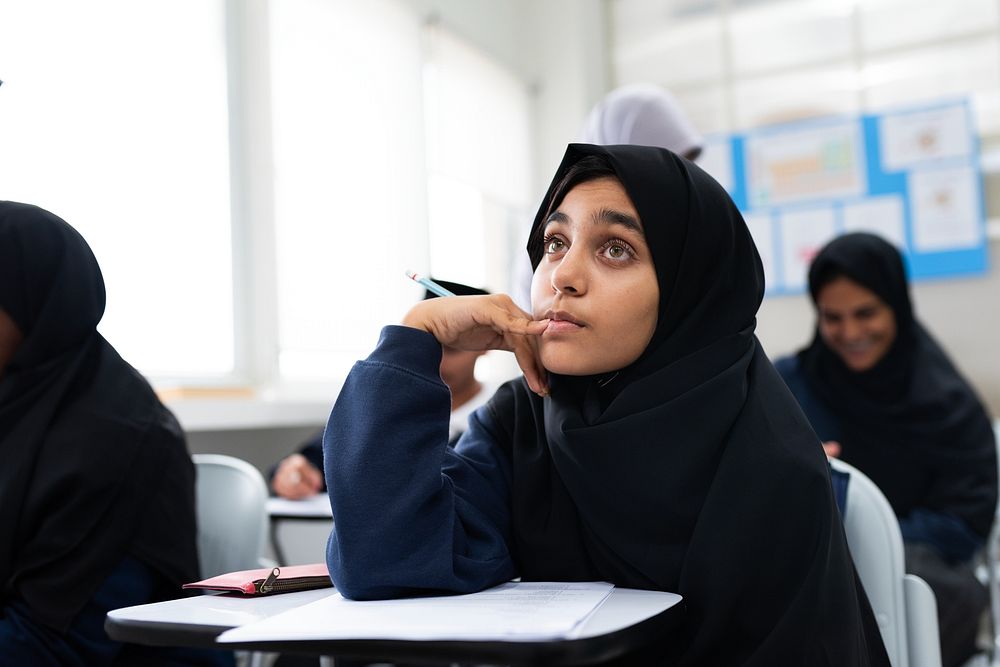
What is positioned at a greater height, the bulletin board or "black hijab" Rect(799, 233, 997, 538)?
the bulletin board

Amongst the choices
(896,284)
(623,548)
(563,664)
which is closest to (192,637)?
(563,664)

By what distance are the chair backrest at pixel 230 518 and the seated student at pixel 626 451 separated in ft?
2.17

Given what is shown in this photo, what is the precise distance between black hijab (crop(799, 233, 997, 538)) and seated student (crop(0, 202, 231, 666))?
1741 millimetres

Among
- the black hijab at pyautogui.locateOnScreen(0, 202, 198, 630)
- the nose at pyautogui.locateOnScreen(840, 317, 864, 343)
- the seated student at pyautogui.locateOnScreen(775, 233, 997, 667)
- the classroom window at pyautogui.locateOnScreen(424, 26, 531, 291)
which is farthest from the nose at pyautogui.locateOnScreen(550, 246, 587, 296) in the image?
the classroom window at pyautogui.locateOnScreen(424, 26, 531, 291)

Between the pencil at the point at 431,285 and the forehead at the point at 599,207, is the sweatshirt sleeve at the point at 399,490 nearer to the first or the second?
the pencil at the point at 431,285

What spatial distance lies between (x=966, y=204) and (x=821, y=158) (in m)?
0.64

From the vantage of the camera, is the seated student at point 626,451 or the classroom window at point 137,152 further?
the classroom window at point 137,152

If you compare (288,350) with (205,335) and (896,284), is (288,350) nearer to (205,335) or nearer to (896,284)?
(205,335)

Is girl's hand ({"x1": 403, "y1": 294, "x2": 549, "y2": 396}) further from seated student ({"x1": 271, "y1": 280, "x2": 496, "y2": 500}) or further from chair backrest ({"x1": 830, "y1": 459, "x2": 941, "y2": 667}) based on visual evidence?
seated student ({"x1": 271, "y1": 280, "x2": 496, "y2": 500})

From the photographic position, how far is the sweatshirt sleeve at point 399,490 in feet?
3.32

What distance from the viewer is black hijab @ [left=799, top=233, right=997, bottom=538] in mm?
2303

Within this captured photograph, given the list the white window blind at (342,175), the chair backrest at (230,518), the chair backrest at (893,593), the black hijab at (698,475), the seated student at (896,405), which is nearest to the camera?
the black hijab at (698,475)

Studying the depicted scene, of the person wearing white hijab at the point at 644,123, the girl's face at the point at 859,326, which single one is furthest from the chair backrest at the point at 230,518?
the girl's face at the point at 859,326

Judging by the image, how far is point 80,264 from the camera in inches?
56.2
